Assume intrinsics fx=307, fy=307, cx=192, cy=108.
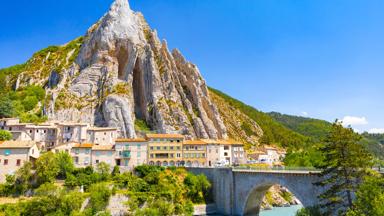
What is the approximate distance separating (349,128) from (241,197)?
1147 inches

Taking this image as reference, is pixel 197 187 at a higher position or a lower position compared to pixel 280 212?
higher

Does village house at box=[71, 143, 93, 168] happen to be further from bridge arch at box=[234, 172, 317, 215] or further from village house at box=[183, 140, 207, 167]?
bridge arch at box=[234, 172, 317, 215]

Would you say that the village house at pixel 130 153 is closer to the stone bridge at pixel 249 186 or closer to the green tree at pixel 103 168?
the green tree at pixel 103 168

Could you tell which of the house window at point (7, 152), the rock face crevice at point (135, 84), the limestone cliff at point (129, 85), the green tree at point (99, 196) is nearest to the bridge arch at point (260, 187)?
the green tree at point (99, 196)

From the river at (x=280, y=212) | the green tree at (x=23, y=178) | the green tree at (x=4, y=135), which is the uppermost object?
the green tree at (x=4, y=135)

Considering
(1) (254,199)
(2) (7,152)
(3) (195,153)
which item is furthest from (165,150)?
(2) (7,152)

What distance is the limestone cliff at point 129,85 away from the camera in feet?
322

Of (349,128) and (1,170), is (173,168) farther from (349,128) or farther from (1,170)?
(349,128)

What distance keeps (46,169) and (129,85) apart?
53200 mm

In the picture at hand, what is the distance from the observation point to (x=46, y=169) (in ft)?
191

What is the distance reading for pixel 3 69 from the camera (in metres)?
144

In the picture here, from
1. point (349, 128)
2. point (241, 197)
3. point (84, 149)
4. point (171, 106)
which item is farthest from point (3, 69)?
point (349, 128)

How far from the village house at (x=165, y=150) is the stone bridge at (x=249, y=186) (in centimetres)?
1100

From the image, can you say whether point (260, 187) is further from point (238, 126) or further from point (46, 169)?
point (238, 126)
